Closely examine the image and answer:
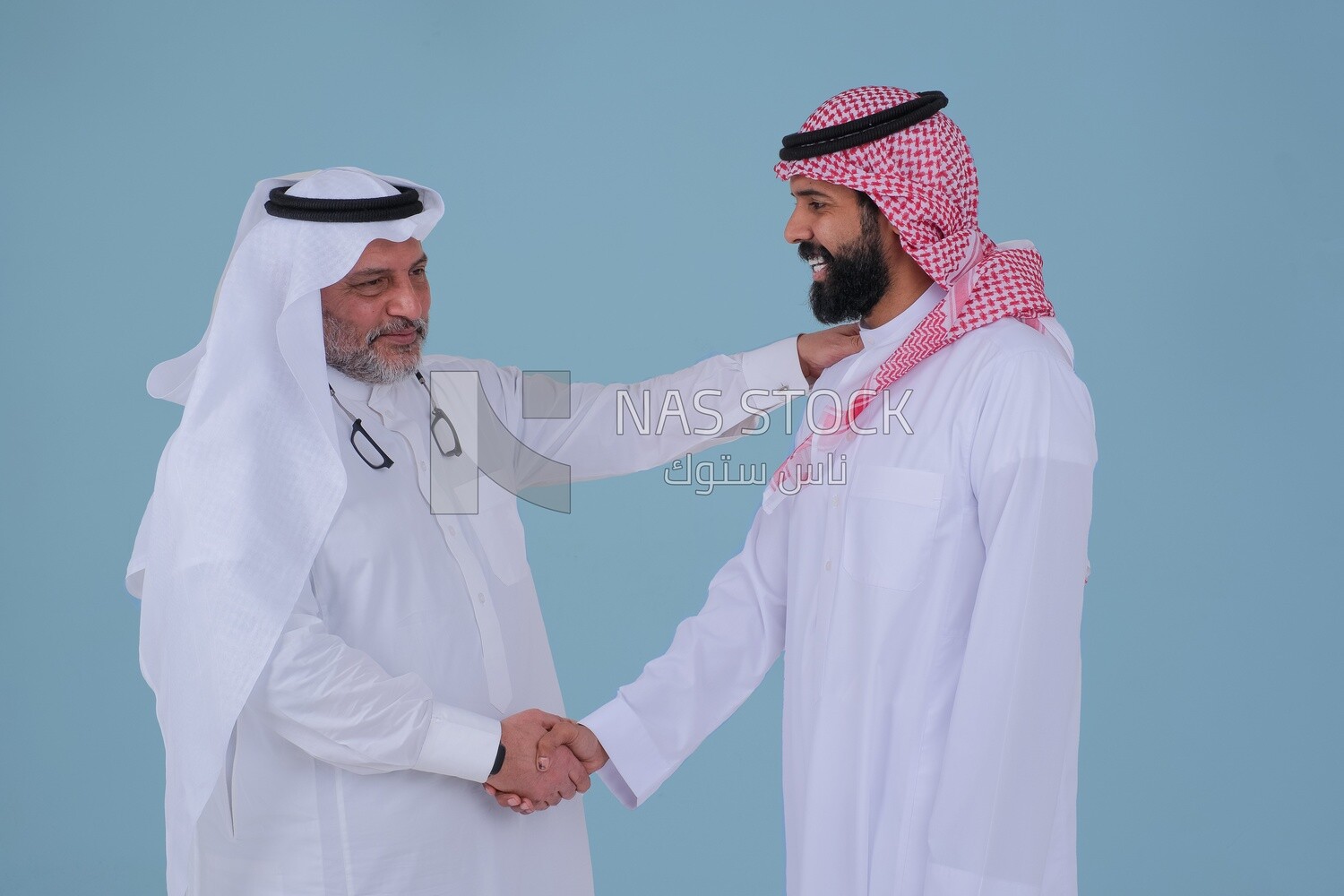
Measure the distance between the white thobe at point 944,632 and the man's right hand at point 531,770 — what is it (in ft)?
1.23

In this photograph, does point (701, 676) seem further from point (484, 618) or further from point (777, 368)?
point (777, 368)

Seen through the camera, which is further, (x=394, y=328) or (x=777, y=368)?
(x=777, y=368)

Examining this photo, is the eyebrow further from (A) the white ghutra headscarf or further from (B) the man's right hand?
(B) the man's right hand

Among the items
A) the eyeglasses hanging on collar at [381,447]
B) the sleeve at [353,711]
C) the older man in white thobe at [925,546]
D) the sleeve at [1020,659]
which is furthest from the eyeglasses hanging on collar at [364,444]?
the sleeve at [1020,659]

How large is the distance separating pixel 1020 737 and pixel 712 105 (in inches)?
93.1

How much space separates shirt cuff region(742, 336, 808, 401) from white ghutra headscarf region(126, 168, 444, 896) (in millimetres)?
786

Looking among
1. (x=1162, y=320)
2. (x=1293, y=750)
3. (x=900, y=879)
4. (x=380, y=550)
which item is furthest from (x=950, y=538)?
(x=1293, y=750)

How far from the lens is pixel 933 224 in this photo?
2.18 m

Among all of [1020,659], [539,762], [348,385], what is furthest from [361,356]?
[1020,659]

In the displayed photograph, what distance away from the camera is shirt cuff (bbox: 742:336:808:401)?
8.54ft

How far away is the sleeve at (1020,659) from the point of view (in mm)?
1913

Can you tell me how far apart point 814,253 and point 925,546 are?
53cm

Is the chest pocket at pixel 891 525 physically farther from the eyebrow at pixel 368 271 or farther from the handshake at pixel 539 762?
the eyebrow at pixel 368 271

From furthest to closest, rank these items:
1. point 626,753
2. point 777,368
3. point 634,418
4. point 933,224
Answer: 1. point 634,418
2. point 777,368
3. point 626,753
4. point 933,224
